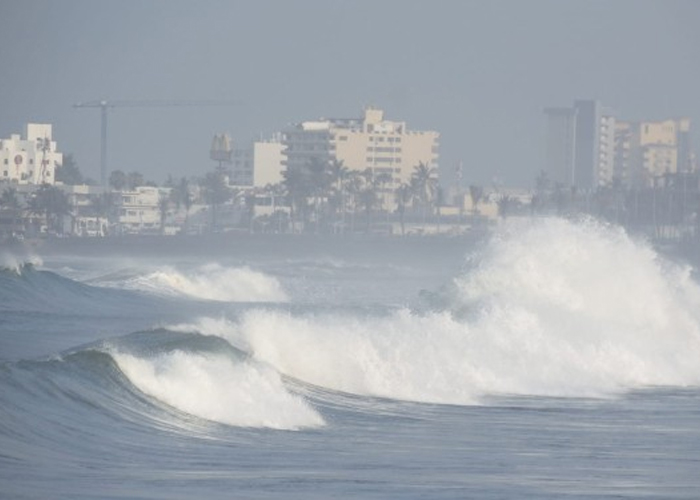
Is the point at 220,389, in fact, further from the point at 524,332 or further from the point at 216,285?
the point at 216,285

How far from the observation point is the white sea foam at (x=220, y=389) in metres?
29.8

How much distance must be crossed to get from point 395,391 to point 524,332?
29.4ft

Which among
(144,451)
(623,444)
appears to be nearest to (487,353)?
(623,444)

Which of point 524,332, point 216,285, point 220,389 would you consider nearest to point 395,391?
point 220,389

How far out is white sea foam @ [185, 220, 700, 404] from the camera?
37.9 m

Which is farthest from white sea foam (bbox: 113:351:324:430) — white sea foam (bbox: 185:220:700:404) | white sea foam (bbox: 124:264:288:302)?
white sea foam (bbox: 124:264:288:302)

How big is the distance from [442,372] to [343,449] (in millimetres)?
11607

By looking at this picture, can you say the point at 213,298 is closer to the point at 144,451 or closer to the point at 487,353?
the point at 487,353

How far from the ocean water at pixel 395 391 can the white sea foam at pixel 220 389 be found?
0.05 metres

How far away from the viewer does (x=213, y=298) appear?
257 feet

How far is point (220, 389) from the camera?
30.9m

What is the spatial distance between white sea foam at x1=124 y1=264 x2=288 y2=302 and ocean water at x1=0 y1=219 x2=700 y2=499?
14582 millimetres

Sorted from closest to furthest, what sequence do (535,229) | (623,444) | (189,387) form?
1. (623,444)
2. (189,387)
3. (535,229)

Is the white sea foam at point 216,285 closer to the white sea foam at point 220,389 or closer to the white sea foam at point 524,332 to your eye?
the white sea foam at point 524,332
